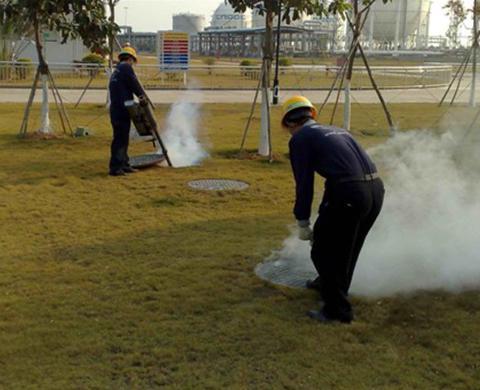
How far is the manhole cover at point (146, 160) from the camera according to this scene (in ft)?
31.8

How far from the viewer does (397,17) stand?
2965 inches

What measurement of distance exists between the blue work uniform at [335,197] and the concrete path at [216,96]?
661 inches

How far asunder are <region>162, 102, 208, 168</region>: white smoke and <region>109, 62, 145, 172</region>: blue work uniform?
132cm

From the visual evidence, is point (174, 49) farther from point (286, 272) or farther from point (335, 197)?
point (335, 197)

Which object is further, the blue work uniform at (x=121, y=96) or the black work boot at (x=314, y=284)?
the blue work uniform at (x=121, y=96)

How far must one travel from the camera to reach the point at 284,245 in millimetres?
6047

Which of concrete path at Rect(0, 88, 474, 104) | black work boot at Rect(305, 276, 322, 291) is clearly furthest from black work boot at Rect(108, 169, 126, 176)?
concrete path at Rect(0, 88, 474, 104)

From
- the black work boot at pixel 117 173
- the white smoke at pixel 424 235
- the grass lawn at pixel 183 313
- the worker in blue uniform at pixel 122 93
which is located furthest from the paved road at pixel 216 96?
the grass lawn at pixel 183 313

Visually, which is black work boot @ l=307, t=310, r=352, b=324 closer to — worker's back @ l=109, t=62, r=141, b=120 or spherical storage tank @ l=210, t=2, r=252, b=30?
worker's back @ l=109, t=62, r=141, b=120

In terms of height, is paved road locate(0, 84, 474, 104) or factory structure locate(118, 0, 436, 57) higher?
factory structure locate(118, 0, 436, 57)

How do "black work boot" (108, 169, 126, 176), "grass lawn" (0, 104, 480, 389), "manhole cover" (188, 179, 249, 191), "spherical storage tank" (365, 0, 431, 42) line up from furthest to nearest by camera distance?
1. "spherical storage tank" (365, 0, 431, 42)
2. "black work boot" (108, 169, 126, 176)
3. "manhole cover" (188, 179, 249, 191)
4. "grass lawn" (0, 104, 480, 389)

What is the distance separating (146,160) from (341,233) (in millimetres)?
6295

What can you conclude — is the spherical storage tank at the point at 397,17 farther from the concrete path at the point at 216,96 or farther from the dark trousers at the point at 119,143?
the dark trousers at the point at 119,143

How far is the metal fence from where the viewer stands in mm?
26812
